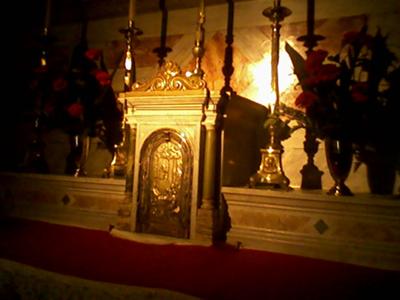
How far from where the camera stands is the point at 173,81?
2100 millimetres

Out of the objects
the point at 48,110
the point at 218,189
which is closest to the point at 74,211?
the point at 48,110

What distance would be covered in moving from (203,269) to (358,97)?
115cm

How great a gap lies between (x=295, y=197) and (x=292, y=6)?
4.78 ft

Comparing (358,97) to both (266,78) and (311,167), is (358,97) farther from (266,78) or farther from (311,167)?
(266,78)

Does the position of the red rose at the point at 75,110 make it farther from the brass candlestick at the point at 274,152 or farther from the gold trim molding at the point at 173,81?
the brass candlestick at the point at 274,152

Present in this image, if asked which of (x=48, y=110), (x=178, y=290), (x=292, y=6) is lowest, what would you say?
(x=178, y=290)

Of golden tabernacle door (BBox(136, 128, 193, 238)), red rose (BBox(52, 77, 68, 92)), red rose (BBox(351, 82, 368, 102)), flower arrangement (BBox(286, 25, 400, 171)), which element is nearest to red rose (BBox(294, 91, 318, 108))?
flower arrangement (BBox(286, 25, 400, 171))

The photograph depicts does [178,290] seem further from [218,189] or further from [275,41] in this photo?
[275,41]

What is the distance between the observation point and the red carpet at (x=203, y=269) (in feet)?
4.47

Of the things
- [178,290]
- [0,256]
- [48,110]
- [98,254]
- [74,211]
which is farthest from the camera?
[48,110]

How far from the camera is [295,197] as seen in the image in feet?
6.18

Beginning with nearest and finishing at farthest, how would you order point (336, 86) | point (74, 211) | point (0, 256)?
point (0, 256) < point (336, 86) < point (74, 211)

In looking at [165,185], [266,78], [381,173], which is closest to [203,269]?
[165,185]

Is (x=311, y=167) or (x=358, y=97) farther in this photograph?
(x=311, y=167)
